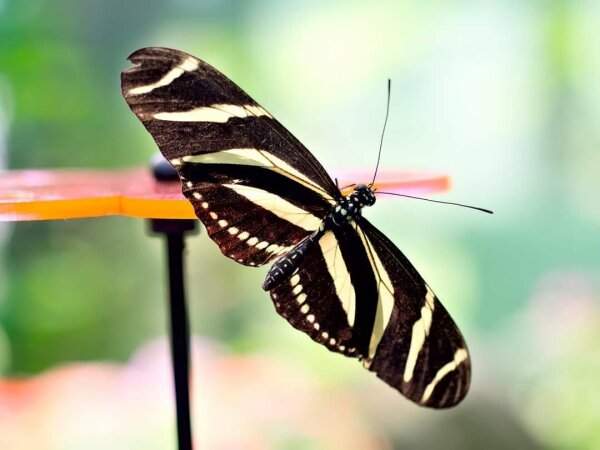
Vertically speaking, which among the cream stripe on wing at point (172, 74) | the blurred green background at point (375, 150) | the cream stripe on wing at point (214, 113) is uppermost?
the cream stripe on wing at point (172, 74)

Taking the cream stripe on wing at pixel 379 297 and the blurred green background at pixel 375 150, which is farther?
the blurred green background at pixel 375 150

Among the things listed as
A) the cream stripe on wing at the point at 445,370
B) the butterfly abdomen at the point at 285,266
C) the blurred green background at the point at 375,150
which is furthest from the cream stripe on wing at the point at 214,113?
the blurred green background at the point at 375,150

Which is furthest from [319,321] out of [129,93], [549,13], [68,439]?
[549,13]

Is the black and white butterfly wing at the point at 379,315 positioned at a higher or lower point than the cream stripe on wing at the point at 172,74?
lower

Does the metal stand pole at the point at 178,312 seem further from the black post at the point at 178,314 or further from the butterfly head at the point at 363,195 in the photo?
the butterfly head at the point at 363,195

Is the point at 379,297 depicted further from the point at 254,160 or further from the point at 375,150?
the point at 375,150

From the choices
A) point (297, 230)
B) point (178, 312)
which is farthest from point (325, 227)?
point (178, 312)
